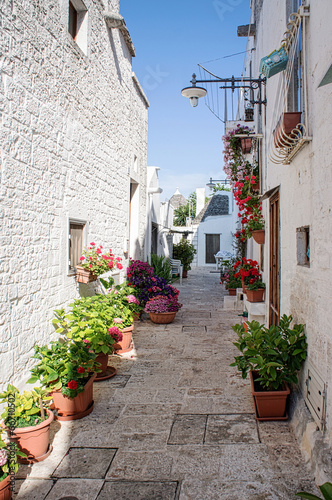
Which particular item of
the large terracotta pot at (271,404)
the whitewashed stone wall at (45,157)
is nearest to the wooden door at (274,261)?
the large terracotta pot at (271,404)

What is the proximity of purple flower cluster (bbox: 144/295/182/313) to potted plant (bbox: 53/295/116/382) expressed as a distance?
252cm

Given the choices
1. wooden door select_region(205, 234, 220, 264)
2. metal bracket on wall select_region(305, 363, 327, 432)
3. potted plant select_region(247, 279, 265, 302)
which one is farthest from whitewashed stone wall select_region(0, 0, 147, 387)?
wooden door select_region(205, 234, 220, 264)

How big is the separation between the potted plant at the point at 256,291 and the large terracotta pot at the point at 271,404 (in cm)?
247

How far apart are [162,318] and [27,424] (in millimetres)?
4718

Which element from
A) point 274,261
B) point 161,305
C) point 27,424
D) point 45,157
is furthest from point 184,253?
point 27,424

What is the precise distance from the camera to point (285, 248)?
3.92 meters

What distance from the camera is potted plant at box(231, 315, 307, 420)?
3047 millimetres

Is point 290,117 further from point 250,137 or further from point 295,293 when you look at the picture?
point 250,137

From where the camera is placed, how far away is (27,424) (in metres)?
2.65

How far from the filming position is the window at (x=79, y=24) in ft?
16.4

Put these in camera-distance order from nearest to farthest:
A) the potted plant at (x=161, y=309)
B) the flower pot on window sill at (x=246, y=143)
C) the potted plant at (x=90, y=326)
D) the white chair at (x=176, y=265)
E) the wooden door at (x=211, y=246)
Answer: the potted plant at (x=90, y=326)
the flower pot on window sill at (x=246, y=143)
the potted plant at (x=161, y=309)
the white chair at (x=176, y=265)
the wooden door at (x=211, y=246)

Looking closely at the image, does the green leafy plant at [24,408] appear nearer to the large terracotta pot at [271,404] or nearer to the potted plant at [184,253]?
the large terracotta pot at [271,404]

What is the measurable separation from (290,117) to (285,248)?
143 cm

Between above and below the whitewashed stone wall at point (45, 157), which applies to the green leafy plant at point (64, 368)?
below
